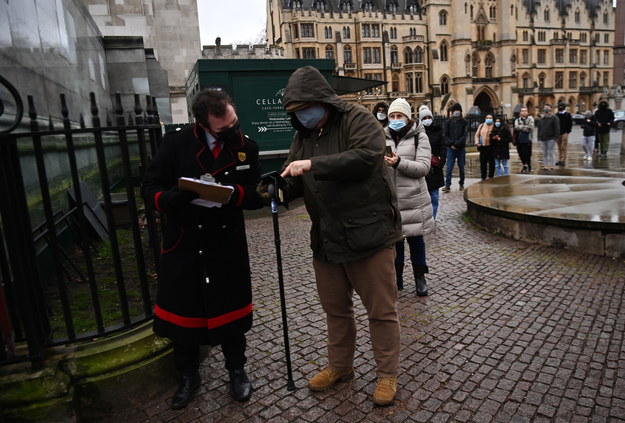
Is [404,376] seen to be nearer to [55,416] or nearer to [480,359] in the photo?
[480,359]

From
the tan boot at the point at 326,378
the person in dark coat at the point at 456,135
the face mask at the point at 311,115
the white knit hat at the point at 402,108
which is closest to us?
the face mask at the point at 311,115

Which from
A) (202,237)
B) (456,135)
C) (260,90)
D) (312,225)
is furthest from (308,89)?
(456,135)

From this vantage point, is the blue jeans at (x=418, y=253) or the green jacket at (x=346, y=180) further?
the blue jeans at (x=418, y=253)

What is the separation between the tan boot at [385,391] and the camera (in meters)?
2.83

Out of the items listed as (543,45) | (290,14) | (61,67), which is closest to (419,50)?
(290,14)

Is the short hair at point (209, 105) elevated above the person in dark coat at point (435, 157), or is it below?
above

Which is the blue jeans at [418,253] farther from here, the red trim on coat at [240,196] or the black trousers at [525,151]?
the black trousers at [525,151]

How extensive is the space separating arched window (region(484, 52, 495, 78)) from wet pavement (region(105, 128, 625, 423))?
75810mm

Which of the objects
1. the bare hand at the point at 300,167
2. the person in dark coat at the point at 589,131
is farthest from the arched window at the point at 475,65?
the bare hand at the point at 300,167

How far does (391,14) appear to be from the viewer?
6875cm

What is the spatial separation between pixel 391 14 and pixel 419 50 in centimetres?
680

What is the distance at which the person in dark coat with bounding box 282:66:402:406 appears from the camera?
2682mm

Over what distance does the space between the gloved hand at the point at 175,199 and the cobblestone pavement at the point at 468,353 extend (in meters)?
1.30

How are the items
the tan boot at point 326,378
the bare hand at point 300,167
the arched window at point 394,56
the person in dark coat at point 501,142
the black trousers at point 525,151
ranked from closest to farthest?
the bare hand at point 300,167 → the tan boot at point 326,378 → the person in dark coat at point 501,142 → the black trousers at point 525,151 → the arched window at point 394,56
